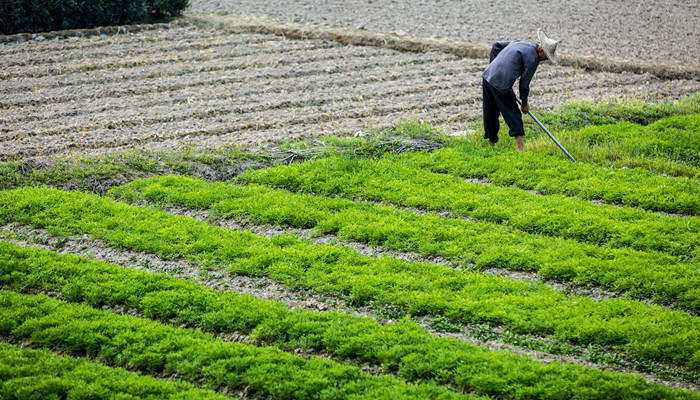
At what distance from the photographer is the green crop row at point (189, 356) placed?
5641 millimetres

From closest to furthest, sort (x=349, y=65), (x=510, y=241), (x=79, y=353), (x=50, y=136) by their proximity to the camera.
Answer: (x=79, y=353) < (x=510, y=241) < (x=50, y=136) < (x=349, y=65)

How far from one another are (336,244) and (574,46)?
40.8 feet

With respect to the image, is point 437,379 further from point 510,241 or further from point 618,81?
point 618,81

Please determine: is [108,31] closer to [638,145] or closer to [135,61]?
[135,61]

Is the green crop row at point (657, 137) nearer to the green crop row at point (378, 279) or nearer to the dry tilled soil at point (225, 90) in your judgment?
the dry tilled soil at point (225, 90)

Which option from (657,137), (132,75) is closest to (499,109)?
(657,137)

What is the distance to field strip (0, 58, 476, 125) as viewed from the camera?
12711 millimetres

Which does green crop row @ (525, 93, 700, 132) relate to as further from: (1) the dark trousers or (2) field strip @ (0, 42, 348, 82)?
(2) field strip @ (0, 42, 348, 82)

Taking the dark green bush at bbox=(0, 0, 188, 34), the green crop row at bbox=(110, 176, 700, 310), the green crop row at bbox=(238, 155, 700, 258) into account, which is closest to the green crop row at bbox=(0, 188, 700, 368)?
the green crop row at bbox=(110, 176, 700, 310)

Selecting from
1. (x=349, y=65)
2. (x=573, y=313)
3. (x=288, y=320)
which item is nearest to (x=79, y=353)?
(x=288, y=320)

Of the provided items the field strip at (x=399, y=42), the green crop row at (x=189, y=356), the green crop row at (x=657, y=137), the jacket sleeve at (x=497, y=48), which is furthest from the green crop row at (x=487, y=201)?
the field strip at (x=399, y=42)

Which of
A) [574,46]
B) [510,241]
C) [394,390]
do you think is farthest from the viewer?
[574,46]

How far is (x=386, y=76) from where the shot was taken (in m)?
15.3

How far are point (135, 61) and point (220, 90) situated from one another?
3.17 m
